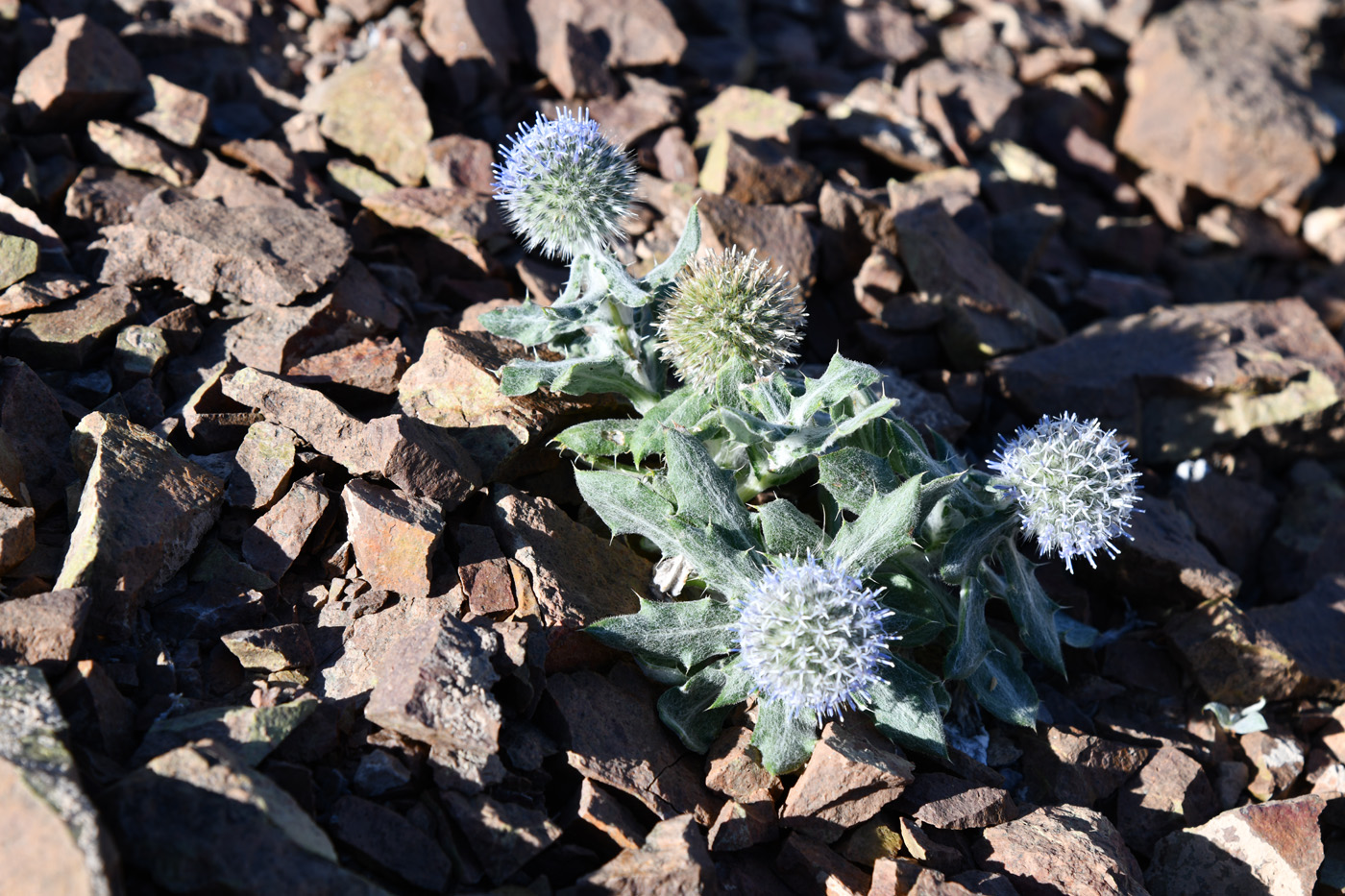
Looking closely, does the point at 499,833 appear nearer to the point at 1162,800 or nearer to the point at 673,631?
the point at 673,631

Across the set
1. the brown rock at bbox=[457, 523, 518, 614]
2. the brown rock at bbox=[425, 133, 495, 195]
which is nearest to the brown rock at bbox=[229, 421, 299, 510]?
the brown rock at bbox=[457, 523, 518, 614]

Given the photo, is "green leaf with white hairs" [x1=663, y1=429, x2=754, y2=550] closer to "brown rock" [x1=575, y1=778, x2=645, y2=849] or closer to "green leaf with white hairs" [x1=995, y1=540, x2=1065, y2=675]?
"brown rock" [x1=575, y1=778, x2=645, y2=849]

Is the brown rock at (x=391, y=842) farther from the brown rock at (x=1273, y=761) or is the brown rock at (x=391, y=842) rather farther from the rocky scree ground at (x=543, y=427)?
the brown rock at (x=1273, y=761)

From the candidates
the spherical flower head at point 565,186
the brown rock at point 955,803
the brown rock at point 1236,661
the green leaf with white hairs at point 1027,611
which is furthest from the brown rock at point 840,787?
the spherical flower head at point 565,186

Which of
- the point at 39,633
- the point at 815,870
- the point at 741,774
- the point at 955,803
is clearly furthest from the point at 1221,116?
the point at 39,633

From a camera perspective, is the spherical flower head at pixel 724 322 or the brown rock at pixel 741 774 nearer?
the brown rock at pixel 741 774

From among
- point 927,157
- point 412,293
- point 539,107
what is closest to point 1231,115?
point 927,157

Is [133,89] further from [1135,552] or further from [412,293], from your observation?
[1135,552]
